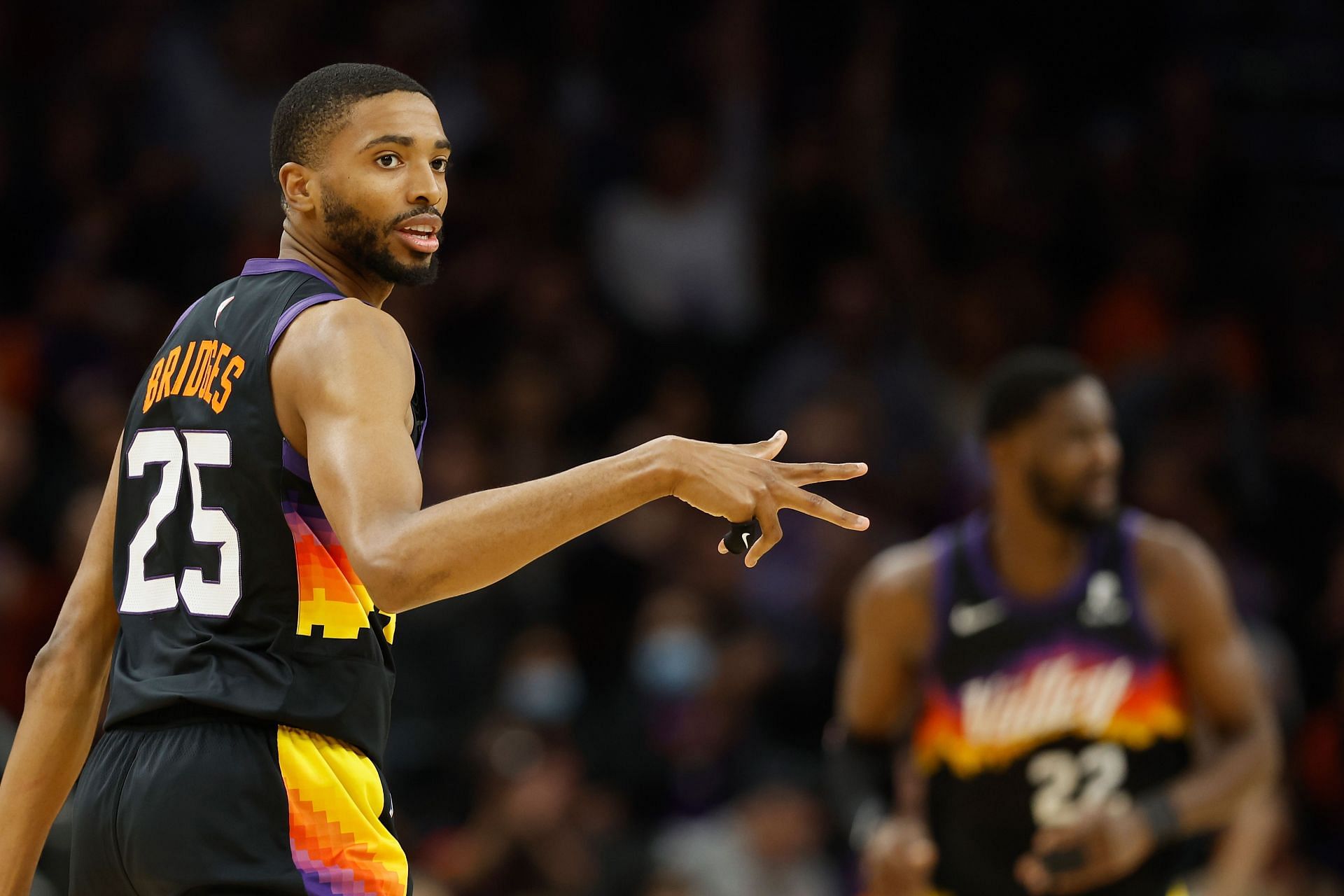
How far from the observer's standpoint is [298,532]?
3.14 m

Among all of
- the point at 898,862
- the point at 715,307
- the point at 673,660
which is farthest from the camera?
the point at 715,307

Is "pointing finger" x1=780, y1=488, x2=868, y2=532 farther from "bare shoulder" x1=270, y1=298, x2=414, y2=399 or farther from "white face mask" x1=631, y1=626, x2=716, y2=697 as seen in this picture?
"white face mask" x1=631, y1=626, x2=716, y2=697

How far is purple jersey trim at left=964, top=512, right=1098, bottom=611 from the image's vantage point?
225 inches

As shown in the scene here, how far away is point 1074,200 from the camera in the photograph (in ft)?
37.3

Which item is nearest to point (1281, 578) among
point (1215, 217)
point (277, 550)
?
point (1215, 217)

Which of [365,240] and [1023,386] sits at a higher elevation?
[365,240]

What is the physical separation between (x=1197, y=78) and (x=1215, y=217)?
90 cm

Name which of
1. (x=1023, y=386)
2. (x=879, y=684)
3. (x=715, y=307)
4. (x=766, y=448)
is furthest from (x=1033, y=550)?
(x=715, y=307)

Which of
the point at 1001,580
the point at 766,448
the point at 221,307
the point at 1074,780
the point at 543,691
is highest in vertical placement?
the point at 221,307

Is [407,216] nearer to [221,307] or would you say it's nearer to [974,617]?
[221,307]

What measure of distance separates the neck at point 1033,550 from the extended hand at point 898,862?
0.91 m

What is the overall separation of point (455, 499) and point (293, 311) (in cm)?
54

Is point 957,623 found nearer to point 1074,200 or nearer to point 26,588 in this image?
point 26,588

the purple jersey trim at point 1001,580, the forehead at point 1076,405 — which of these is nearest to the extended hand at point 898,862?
the purple jersey trim at point 1001,580
